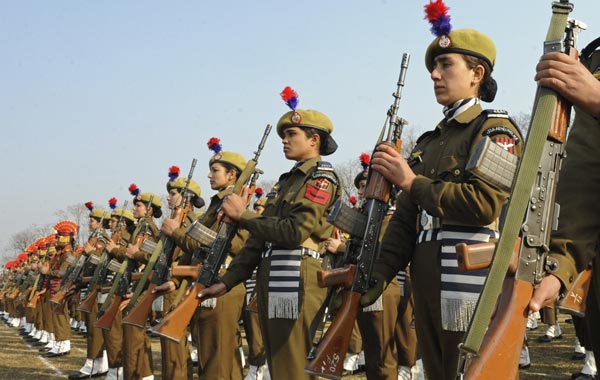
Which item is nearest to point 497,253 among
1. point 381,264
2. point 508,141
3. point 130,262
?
point 508,141

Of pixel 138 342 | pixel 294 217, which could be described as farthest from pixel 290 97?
pixel 138 342

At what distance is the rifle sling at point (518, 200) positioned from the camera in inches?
81.9

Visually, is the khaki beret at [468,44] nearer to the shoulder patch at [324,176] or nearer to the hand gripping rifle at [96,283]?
the shoulder patch at [324,176]

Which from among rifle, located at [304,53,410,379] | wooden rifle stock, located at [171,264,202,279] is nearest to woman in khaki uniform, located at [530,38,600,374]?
rifle, located at [304,53,410,379]

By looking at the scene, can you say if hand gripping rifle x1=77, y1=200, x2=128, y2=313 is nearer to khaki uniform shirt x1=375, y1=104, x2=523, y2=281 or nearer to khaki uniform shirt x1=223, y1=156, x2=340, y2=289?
khaki uniform shirt x1=223, y1=156, x2=340, y2=289

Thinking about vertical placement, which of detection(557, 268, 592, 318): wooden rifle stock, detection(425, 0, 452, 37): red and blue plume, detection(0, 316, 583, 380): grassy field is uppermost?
detection(425, 0, 452, 37): red and blue plume

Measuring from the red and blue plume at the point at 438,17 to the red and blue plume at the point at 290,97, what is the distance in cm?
218

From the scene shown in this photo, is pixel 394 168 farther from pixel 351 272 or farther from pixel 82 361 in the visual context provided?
pixel 82 361

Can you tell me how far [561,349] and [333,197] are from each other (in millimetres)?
7235

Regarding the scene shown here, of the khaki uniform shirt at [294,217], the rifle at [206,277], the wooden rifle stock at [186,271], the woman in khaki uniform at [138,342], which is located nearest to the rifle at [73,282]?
the woman in khaki uniform at [138,342]

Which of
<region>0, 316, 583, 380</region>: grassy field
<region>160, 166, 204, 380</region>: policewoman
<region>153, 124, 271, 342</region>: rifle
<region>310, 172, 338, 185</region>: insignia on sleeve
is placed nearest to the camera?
<region>310, 172, 338, 185</region>: insignia on sleeve

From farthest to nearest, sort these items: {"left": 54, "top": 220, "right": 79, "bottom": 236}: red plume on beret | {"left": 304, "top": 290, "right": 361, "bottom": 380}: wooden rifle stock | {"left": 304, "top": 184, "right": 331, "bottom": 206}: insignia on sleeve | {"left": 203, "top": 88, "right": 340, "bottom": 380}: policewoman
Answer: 1. {"left": 54, "top": 220, "right": 79, "bottom": 236}: red plume on beret
2. {"left": 304, "top": 184, "right": 331, "bottom": 206}: insignia on sleeve
3. {"left": 203, "top": 88, "right": 340, "bottom": 380}: policewoman
4. {"left": 304, "top": 290, "right": 361, "bottom": 380}: wooden rifle stock

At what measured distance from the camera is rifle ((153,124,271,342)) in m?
5.83

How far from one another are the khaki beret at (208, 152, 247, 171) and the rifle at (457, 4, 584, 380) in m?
5.60
